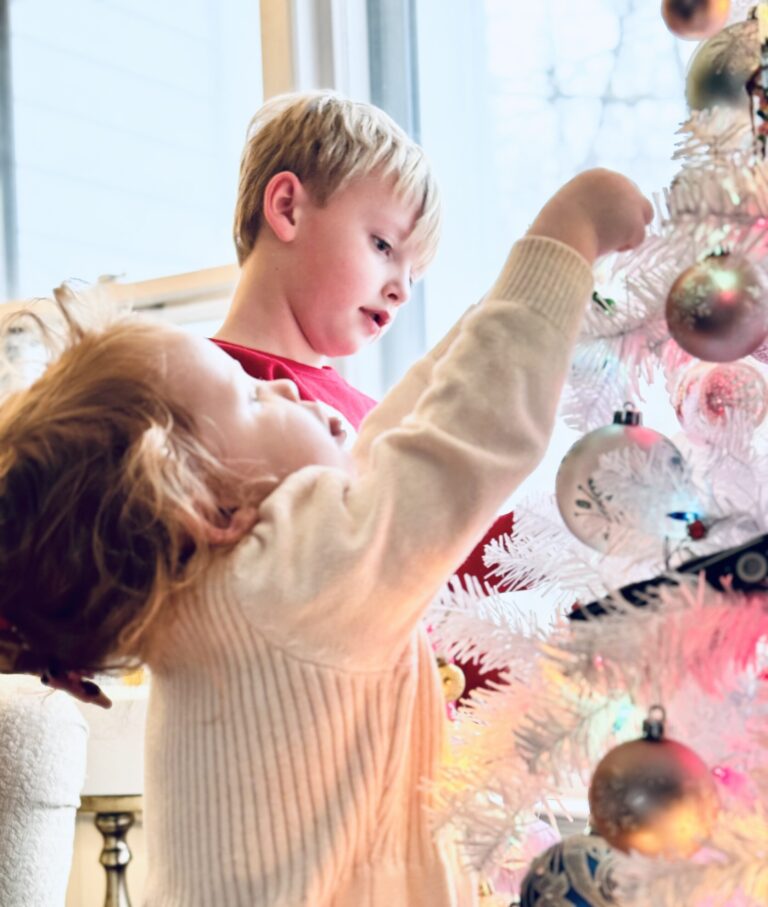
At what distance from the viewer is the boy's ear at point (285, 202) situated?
1430mm

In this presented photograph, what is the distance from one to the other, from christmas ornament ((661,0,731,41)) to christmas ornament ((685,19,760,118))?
33 millimetres

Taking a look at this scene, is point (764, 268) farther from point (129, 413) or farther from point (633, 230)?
point (129, 413)

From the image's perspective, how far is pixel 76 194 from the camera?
2.40 metres

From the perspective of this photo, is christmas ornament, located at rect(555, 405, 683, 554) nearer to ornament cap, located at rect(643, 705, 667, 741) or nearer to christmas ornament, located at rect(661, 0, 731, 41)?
ornament cap, located at rect(643, 705, 667, 741)

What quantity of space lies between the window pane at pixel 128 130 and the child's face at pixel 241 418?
1396mm

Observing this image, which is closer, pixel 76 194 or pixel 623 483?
pixel 623 483

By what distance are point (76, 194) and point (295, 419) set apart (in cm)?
168

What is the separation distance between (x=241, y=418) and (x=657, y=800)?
0.37 metres

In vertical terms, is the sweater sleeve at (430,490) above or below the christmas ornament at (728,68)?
below

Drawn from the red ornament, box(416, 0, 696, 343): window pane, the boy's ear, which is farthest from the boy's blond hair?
the red ornament

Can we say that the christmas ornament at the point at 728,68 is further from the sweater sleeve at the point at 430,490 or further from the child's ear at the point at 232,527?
the child's ear at the point at 232,527

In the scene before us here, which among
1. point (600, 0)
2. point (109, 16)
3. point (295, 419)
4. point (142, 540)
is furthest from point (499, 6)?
point (142, 540)

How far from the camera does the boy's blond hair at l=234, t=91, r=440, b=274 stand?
141 cm

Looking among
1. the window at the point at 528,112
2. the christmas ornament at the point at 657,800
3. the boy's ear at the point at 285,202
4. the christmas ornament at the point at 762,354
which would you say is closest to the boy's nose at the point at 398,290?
the boy's ear at the point at 285,202
